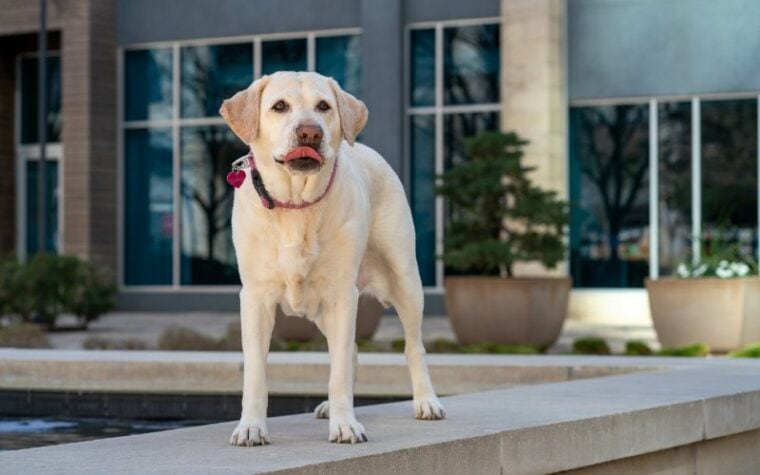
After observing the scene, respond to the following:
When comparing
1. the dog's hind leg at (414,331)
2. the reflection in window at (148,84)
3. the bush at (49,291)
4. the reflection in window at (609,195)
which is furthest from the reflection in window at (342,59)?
the dog's hind leg at (414,331)

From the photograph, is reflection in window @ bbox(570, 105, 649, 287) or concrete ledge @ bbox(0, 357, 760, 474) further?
reflection in window @ bbox(570, 105, 649, 287)

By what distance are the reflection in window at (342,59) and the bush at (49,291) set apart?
6259mm

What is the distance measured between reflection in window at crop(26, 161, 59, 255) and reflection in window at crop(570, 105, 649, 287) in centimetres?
995

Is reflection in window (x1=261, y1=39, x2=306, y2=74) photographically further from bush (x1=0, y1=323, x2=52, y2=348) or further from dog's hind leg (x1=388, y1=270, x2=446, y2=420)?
dog's hind leg (x1=388, y1=270, x2=446, y2=420)

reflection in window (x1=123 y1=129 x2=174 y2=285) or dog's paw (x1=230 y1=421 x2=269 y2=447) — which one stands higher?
reflection in window (x1=123 y1=129 x2=174 y2=285)

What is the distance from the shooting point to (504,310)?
15.0 metres

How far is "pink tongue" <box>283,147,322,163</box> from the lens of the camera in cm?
484

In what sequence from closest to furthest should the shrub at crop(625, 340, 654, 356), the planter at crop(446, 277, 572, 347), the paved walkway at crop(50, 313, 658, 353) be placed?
the shrub at crop(625, 340, 654, 356) → the planter at crop(446, 277, 572, 347) → the paved walkway at crop(50, 313, 658, 353)

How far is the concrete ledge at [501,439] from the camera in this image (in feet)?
15.3

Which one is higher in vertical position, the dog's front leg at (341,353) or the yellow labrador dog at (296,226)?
the yellow labrador dog at (296,226)

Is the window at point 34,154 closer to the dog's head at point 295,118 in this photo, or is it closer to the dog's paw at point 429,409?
the dog's paw at point 429,409

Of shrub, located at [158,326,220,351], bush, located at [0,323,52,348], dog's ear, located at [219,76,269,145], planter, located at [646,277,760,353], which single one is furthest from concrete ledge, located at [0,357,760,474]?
bush, located at [0,323,52,348]

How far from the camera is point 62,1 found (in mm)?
24953

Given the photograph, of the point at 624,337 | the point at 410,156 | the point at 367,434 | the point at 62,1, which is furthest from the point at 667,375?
the point at 62,1
